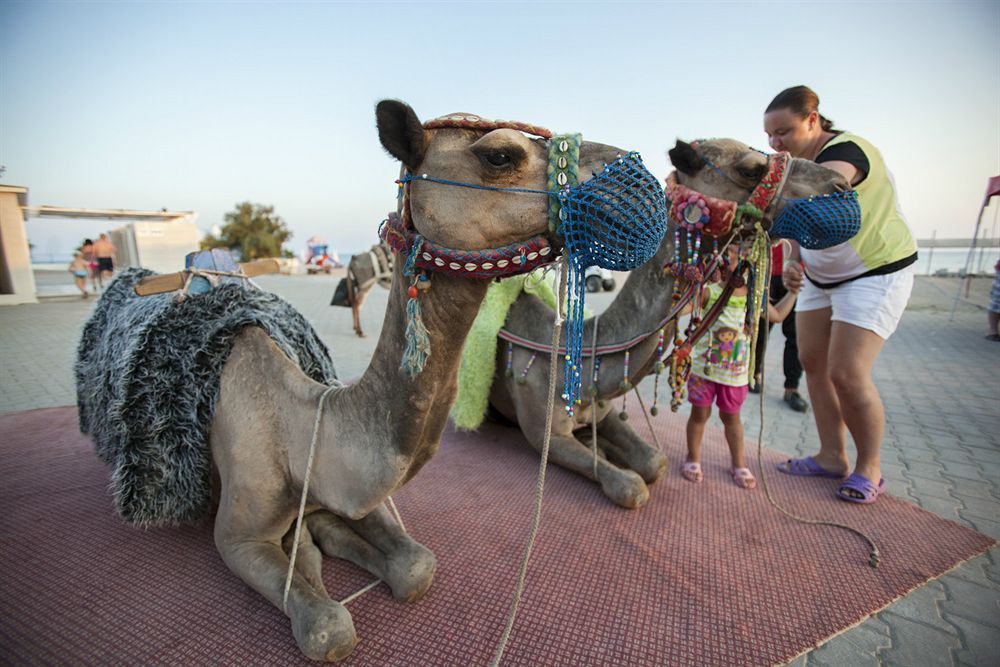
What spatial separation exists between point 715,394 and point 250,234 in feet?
94.5

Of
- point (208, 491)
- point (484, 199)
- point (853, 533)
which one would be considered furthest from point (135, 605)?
point (853, 533)

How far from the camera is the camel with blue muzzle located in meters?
1.30

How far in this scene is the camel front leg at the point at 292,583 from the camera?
1.63 metres

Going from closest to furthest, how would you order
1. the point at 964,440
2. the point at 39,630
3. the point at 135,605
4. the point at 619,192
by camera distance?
1. the point at 619,192
2. the point at 39,630
3. the point at 135,605
4. the point at 964,440

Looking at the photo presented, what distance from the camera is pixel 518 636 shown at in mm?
1906

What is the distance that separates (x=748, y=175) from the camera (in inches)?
94.9

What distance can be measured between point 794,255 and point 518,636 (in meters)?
2.91

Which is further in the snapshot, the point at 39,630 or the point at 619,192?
the point at 39,630

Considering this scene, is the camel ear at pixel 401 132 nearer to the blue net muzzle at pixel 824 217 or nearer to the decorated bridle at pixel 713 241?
the decorated bridle at pixel 713 241

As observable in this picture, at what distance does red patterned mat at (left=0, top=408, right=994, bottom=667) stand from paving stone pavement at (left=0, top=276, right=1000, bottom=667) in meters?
0.11

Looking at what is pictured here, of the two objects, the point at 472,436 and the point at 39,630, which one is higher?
the point at 39,630

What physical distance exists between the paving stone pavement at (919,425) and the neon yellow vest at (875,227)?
1539mm

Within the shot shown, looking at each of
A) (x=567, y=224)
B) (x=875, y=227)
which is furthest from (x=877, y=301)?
(x=567, y=224)

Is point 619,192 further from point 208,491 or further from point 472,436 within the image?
point 472,436
